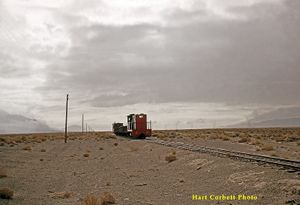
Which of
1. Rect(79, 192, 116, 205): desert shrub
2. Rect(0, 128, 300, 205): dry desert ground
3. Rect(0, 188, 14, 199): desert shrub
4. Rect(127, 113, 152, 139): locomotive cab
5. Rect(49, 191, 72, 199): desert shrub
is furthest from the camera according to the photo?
Rect(127, 113, 152, 139): locomotive cab

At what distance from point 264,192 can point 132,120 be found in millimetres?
49363

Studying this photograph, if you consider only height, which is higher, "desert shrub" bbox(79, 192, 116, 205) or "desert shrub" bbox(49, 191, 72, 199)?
"desert shrub" bbox(79, 192, 116, 205)

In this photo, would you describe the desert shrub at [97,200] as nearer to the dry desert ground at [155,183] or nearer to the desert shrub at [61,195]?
the dry desert ground at [155,183]

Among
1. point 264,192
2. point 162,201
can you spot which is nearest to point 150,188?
point 162,201

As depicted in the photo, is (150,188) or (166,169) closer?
(150,188)

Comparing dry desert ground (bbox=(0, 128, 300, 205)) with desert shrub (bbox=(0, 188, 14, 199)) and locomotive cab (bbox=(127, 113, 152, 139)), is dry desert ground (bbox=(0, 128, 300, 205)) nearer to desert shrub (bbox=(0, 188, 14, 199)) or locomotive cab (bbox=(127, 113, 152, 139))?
desert shrub (bbox=(0, 188, 14, 199))

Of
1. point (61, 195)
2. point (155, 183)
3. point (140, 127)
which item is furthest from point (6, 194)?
point (140, 127)

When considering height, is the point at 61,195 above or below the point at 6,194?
below

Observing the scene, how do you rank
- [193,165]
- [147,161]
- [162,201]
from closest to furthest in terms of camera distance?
1. [162,201]
2. [193,165]
3. [147,161]

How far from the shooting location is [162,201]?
1249 centimetres

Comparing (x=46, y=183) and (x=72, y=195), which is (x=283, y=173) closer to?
(x=72, y=195)

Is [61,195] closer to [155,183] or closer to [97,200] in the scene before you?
[97,200]

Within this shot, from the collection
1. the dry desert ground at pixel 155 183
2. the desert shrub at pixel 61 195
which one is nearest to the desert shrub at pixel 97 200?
the dry desert ground at pixel 155 183

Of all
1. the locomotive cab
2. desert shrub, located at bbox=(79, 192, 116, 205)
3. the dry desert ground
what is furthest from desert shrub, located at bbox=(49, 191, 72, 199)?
the locomotive cab
